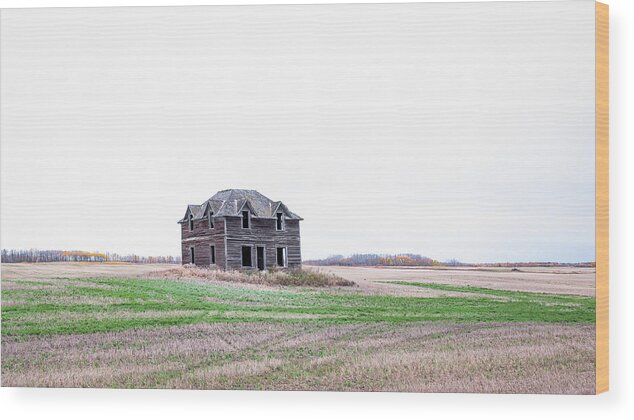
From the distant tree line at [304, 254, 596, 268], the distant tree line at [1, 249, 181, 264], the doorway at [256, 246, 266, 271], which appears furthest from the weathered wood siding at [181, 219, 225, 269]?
the distant tree line at [304, 254, 596, 268]


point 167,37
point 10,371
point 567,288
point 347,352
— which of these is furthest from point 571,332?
point 10,371

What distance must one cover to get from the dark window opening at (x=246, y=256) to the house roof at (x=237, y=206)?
468 millimetres

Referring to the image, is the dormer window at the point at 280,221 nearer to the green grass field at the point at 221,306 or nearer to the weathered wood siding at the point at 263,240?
the weathered wood siding at the point at 263,240

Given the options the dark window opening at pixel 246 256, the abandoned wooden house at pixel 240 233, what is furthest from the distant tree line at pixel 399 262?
the dark window opening at pixel 246 256

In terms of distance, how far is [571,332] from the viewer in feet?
35.5

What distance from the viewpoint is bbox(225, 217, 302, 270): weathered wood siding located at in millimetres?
11359

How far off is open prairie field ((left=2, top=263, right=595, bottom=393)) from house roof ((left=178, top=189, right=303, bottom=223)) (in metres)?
0.84

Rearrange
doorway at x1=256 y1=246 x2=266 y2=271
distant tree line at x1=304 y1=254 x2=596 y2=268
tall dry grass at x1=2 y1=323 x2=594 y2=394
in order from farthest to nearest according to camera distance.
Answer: doorway at x1=256 y1=246 x2=266 y2=271, distant tree line at x1=304 y1=254 x2=596 y2=268, tall dry grass at x1=2 y1=323 x2=594 y2=394

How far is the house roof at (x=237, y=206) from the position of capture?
11312 mm

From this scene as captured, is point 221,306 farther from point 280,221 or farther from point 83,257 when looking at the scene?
point 83,257

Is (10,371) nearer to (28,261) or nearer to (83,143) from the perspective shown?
(28,261)

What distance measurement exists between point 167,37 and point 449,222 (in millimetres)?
4013

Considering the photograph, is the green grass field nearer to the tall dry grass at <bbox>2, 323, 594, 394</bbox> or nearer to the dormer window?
the tall dry grass at <bbox>2, 323, 594, 394</bbox>

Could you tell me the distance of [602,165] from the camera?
419 inches
